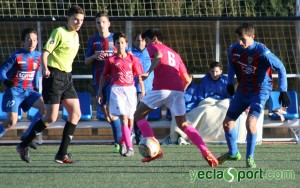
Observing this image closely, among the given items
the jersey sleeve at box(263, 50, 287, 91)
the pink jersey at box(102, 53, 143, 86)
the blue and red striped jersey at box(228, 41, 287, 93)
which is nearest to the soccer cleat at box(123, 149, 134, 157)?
the pink jersey at box(102, 53, 143, 86)

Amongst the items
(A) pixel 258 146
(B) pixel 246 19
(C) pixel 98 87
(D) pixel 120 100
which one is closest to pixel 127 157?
(D) pixel 120 100

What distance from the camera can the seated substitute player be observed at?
1222cm

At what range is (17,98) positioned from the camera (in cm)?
1227

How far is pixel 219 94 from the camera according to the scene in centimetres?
1545

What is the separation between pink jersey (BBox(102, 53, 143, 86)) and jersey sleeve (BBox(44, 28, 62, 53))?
1.99 m

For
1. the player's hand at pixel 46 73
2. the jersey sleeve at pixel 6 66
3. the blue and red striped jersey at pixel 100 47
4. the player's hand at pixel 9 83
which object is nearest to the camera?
the player's hand at pixel 46 73

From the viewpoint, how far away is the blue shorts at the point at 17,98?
12227mm

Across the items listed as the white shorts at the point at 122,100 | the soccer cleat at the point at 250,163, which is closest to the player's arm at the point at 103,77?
the white shorts at the point at 122,100

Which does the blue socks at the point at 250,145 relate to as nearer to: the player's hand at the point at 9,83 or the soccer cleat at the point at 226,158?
the soccer cleat at the point at 226,158

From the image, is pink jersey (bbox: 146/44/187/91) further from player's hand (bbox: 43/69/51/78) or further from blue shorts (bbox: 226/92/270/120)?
player's hand (bbox: 43/69/51/78)

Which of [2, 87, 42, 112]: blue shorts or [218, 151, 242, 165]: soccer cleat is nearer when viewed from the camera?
[218, 151, 242, 165]: soccer cleat

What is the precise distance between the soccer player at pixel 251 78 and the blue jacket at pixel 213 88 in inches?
171

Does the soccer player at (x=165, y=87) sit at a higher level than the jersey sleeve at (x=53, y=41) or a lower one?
lower

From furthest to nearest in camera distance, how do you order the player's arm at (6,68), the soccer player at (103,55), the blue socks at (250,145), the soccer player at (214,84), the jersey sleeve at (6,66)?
the soccer player at (214,84) → the soccer player at (103,55) → the jersey sleeve at (6,66) → the player's arm at (6,68) → the blue socks at (250,145)
